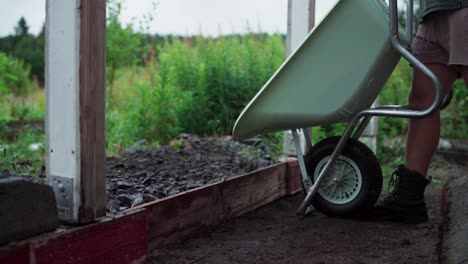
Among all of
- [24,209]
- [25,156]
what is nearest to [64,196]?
[24,209]

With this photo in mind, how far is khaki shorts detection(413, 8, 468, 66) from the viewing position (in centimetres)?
216

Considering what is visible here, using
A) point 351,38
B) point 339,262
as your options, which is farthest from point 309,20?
point 339,262

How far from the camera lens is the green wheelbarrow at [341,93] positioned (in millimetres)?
2225

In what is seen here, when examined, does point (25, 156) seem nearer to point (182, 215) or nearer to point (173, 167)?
point (173, 167)

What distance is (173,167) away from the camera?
3.00m

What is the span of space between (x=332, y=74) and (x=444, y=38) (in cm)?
52

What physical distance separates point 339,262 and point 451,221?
29.3 inches

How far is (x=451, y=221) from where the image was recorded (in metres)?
2.33

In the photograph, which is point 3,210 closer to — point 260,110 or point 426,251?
point 260,110

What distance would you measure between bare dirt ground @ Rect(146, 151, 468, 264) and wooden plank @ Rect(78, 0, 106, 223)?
41 cm

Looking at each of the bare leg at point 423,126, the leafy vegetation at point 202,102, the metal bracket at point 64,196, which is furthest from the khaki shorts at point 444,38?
the metal bracket at point 64,196

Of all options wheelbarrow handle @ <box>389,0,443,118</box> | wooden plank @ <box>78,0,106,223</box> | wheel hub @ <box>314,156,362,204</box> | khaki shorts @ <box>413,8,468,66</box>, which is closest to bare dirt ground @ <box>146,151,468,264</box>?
wheel hub @ <box>314,156,362,204</box>

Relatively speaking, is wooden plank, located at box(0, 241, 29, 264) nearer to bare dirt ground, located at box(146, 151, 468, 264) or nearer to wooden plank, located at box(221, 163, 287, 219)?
bare dirt ground, located at box(146, 151, 468, 264)

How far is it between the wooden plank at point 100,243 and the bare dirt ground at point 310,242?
15 cm
